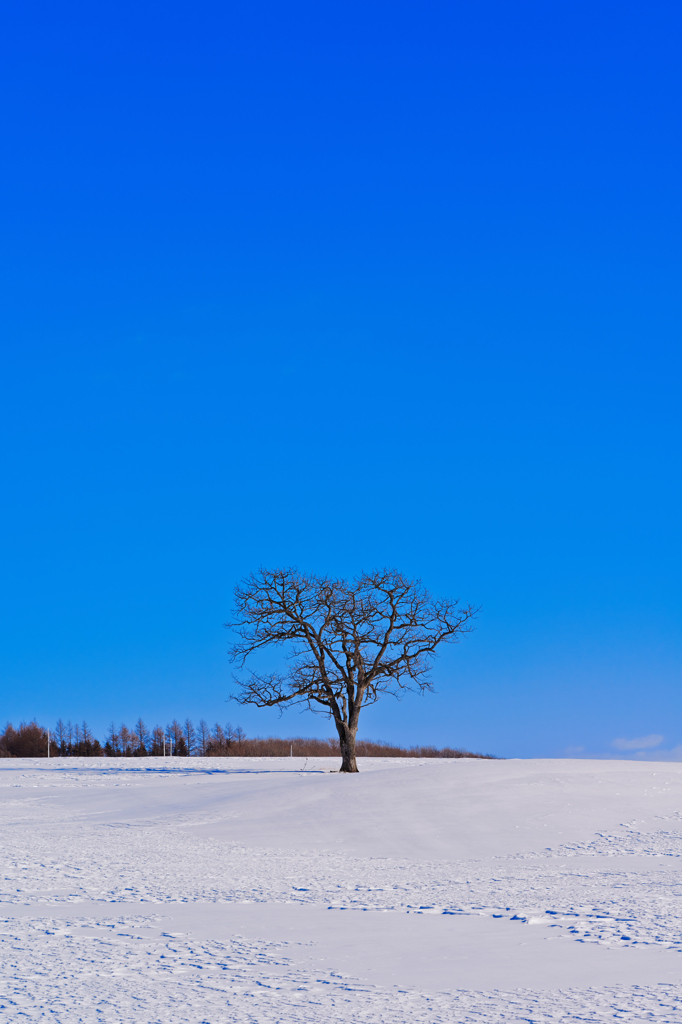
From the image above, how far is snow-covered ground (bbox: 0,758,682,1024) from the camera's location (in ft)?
19.5

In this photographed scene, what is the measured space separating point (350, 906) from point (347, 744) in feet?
66.8

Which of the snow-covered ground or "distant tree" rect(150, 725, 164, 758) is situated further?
"distant tree" rect(150, 725, 164, 758)

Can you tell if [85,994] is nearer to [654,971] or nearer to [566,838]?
[654,971]

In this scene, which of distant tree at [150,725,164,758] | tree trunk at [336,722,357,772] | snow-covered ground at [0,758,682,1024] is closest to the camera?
snow-covered ground at [0,758,682,1024]

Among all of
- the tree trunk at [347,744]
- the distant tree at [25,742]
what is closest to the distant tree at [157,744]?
the distant tree at [25,742]

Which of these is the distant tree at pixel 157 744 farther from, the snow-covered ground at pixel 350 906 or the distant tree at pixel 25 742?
the snow-covered ground at pixel 350 906

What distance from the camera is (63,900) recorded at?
9.87 m

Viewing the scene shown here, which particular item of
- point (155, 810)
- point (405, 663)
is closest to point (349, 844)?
point (155, 810)

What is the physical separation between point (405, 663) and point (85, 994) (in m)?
24.5

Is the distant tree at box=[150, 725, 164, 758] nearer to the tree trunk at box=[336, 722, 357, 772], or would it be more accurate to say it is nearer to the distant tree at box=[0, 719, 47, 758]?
the distant tree at box=[0, 719, 47, 758]

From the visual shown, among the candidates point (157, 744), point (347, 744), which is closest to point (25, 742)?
point (157, 744)

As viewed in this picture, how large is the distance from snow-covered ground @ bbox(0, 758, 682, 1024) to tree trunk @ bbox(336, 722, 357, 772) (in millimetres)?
7293

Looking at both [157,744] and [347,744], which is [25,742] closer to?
[157,744]

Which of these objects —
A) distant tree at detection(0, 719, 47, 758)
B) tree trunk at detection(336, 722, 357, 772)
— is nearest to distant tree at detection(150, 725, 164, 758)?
distant tree at detection(0, 719, 47, 758)
